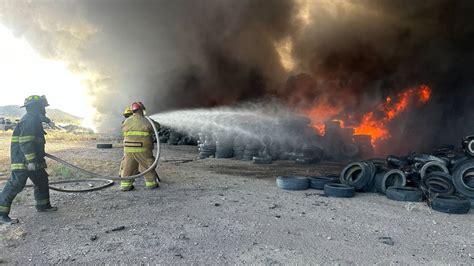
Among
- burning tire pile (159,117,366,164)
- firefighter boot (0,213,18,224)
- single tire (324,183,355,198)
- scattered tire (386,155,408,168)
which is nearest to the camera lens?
firefighter boot (0,213,18,224)

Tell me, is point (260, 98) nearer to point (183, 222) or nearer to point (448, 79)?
point (448, 79)

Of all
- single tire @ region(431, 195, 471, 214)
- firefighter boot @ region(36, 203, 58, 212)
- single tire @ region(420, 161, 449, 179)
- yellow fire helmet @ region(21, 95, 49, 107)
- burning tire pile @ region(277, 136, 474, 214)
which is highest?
yellow fire helmet @ region(21, 95, 49, 107)

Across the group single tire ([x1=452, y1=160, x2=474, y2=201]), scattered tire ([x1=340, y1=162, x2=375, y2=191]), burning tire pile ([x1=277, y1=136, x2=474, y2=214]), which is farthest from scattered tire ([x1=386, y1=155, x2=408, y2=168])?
single tire ([x1=452, y1=160, x2=474, y2=201])

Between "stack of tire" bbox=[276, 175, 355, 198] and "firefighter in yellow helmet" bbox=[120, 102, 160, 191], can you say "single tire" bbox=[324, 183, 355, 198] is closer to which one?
"stack of tire" bbox=[276, 175, 355, 198]

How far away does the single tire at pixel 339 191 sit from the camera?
7.13 meters

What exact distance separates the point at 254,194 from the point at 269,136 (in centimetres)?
757

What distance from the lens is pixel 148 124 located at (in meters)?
7.95

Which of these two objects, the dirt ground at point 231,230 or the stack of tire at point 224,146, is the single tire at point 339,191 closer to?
the dirt ground at point 231,230

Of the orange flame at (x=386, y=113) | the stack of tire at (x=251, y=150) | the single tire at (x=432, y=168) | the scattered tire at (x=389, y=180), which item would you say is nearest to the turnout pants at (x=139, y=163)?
the scattered tire at (x=389, y=180)

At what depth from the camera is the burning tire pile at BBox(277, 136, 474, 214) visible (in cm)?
652

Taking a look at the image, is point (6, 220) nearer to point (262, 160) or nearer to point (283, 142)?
point (262, 160)

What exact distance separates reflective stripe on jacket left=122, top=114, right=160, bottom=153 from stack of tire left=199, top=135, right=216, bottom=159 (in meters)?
7.16

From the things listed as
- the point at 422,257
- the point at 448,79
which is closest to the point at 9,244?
the point at 422,257

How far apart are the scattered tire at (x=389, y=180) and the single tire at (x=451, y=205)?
4.54 feet
